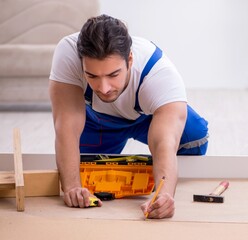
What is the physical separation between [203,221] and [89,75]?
679 millimetres

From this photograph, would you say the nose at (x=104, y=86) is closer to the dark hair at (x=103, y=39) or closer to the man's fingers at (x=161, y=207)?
the dark hair at (x=103, y=39)

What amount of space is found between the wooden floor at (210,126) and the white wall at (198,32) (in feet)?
1.16

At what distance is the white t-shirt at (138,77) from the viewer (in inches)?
117

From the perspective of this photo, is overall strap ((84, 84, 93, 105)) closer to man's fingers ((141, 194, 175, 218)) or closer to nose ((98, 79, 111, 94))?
nose ((98, 79, 111, 94))

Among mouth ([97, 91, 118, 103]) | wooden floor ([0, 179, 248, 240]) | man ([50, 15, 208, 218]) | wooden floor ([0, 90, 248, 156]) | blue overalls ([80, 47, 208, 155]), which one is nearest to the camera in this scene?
wooden floor ([0, 179, 248, 240])

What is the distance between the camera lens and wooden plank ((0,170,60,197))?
3012mm

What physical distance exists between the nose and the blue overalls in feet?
1.68

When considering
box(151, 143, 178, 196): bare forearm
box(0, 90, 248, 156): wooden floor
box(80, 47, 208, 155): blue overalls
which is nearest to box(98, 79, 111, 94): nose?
box(151, 143, 178, 196): bare forearm

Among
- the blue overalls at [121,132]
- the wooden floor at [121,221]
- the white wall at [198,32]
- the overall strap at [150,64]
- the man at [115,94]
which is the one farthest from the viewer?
the white wall at [198,32]

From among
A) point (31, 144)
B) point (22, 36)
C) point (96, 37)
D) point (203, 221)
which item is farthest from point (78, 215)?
point (22, 36)

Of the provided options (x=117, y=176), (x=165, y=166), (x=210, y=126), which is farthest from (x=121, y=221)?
(x=210, y=126)

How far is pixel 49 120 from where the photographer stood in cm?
586

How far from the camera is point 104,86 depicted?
9.23 ft

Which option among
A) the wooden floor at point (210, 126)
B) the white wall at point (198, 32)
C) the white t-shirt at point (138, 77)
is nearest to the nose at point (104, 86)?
the white t-shirt at point (138, 77)
